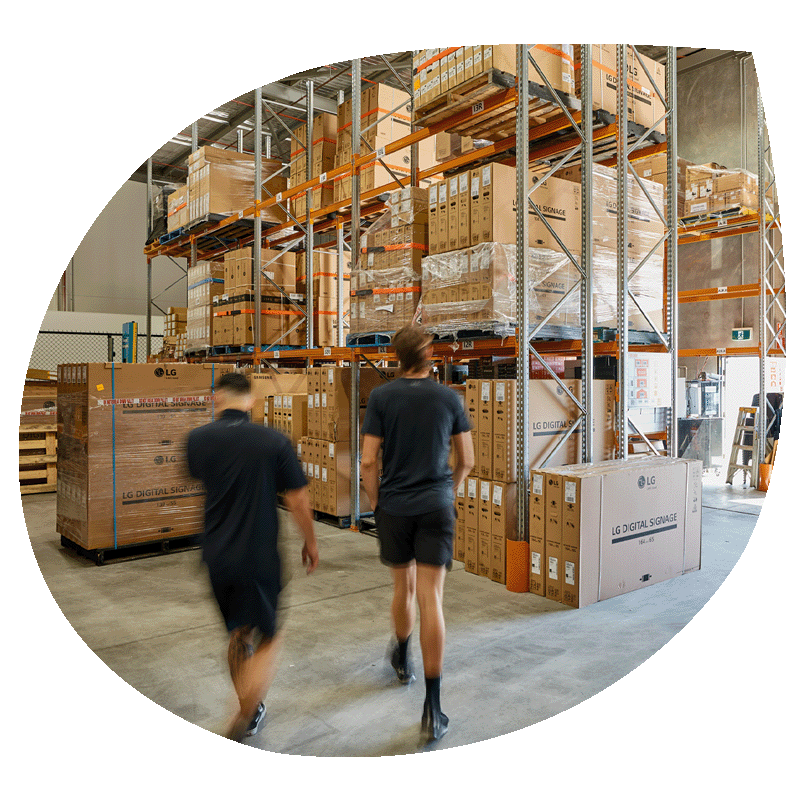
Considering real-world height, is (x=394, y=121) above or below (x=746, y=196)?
above

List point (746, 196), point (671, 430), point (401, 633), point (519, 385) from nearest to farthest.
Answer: point (401, 633)
point (519, 385)
point (671, 430)
point (746, 196)

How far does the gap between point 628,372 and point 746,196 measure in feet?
17.0

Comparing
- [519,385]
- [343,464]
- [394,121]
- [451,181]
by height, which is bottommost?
[343,464]

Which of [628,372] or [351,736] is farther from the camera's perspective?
[628,372]

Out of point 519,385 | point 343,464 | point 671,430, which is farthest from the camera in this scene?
point 343,464

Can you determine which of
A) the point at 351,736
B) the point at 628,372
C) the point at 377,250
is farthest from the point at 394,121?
the point at 351,736

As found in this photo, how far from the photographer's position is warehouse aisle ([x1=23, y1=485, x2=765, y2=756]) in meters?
3.17

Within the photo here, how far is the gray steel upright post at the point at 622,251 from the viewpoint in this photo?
18.0ft

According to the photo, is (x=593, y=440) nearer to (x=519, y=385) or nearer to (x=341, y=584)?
(x=519, y=385)

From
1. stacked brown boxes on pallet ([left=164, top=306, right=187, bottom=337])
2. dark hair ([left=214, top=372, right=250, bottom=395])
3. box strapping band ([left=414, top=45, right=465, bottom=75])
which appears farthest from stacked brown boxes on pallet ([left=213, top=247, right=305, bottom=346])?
dark hair ([left=214, top=372, right=250, bottom=395])

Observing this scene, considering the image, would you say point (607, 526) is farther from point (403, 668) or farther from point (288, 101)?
point (288, 101)

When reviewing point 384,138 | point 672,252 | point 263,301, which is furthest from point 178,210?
point 672,252

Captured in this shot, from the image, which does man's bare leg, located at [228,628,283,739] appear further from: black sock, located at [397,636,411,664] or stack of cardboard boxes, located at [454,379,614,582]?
stack of cardboard boxes, located at [454,379,614,582]

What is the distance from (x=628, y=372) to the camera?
18.8 ft
